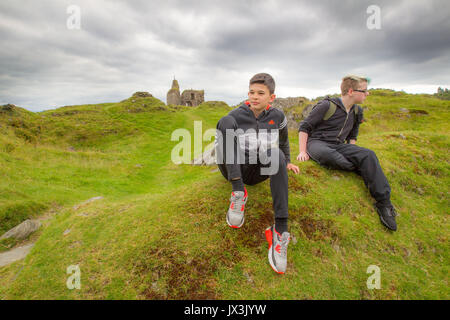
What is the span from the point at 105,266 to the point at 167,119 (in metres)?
38.6

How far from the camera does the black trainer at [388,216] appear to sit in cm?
504

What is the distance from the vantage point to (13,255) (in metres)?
6.33

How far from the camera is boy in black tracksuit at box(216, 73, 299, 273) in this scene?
161 inches

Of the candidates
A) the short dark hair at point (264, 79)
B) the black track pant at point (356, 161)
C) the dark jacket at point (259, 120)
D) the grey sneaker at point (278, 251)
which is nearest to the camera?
the grey sneaker at point (278, 251)

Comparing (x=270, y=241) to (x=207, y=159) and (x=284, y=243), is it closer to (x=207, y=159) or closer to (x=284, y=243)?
(x=284, y=243)

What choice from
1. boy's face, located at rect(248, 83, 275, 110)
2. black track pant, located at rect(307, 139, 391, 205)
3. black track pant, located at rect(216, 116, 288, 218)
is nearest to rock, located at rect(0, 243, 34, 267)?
black track pant, located at rect(216, 116, 288, 218)

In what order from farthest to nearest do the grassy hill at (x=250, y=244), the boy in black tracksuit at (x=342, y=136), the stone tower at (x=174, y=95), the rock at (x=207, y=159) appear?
the stone tower at (x=174, y=95) < the rock at (x=207, y=159) < the boy in black tracksuit at (x=342, y=136) < the grassy hill at (x=250, y=244)

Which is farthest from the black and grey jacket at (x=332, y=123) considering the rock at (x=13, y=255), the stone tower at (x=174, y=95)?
the stone tower at (x=174, y=95)

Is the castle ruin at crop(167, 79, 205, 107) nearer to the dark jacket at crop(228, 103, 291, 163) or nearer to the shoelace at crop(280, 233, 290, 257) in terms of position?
the dark jacket at crop(228, 103, 291, 163)

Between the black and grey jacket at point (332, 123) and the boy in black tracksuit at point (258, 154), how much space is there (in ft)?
6.21

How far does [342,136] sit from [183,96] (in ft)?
314

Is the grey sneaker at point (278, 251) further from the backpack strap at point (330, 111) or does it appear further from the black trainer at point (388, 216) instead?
the backpack strap at point (330, 111)

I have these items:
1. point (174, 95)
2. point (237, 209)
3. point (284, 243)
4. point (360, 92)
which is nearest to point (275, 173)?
point (237, 209)
